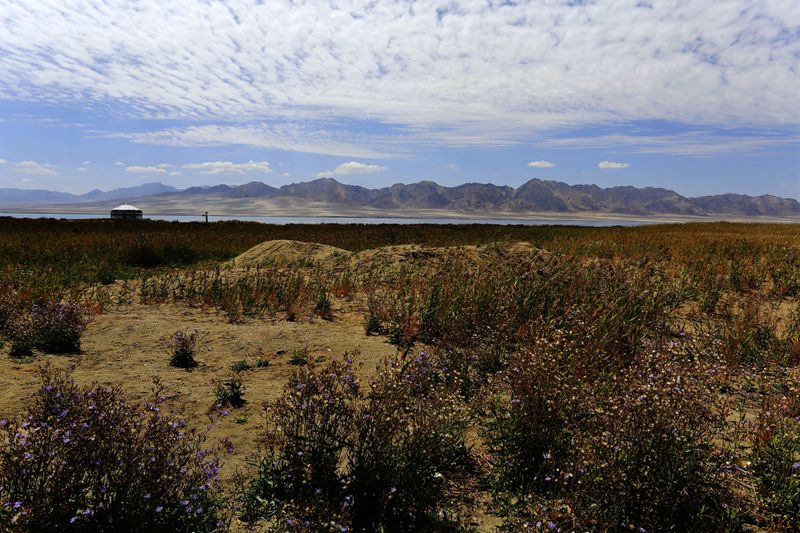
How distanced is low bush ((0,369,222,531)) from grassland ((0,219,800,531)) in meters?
0.05

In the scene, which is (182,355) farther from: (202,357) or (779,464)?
(779,464)

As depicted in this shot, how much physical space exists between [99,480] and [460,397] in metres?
3.23

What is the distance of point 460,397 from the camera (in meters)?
4.81

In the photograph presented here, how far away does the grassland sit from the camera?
3.11m

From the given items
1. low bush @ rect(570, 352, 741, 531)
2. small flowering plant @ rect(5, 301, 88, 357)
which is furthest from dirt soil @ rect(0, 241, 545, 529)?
low bush @ rect(570, 352, 741, 531)

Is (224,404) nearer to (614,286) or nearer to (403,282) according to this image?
(403,282)

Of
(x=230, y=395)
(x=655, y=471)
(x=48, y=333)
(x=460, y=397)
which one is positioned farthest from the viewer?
(x=48, y=333)

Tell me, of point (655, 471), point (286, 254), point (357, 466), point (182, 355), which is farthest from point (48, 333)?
point (286, 254)

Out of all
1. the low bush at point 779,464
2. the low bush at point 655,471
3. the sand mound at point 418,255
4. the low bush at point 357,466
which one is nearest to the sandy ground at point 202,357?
the low bush at point 357,466

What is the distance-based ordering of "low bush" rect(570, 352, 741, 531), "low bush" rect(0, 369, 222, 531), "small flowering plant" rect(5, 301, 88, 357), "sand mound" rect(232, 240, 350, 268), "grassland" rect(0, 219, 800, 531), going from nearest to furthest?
"low bush" rect(0, 369, 222, 531)
"low bush" rect(570, 352, 741, 531)
"grassland" rect(0, 219, 800, 531)
"small flowering plant" rect(5, 301, 88, 357)
"sand mound" rect(232, 240, 350, 268)

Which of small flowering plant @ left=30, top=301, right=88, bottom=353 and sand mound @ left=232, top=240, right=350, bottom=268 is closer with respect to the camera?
small flowering plant @ left=30, top=301, right=88, bottom=353

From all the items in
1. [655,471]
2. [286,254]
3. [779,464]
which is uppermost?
[286,254]

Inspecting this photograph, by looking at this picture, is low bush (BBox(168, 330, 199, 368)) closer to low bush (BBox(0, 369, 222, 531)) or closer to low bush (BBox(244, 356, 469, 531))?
low bush (BBox(0, 369, 222, 531))

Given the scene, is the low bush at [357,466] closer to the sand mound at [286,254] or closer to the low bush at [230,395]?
the low bush at [230,395]
